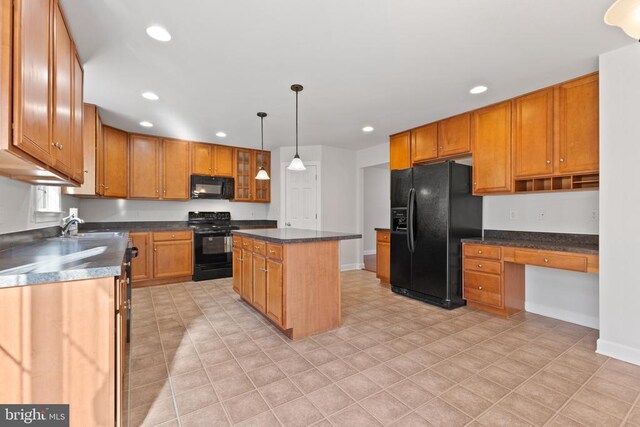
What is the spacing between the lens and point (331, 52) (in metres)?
2.37

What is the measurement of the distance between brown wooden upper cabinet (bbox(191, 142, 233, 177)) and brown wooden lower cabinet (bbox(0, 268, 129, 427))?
422 centimetres

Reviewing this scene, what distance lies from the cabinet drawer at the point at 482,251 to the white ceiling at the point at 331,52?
1.66 metres

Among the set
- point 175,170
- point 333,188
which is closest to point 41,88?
point 175,170

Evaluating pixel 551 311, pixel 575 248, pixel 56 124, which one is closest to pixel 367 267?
pixel 551 311

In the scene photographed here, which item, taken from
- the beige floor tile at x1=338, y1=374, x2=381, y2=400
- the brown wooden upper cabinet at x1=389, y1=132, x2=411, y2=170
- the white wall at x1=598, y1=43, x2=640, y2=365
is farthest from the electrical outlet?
the beige floor tile at x1=338, y1=374, x2=381, y2=400

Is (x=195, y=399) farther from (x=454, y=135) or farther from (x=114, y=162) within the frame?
(x=114, y=162)

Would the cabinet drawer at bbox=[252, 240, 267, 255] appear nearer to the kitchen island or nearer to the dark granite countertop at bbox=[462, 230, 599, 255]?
the kitchen island

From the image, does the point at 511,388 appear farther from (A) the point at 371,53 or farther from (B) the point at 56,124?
(B) the point at 56,124

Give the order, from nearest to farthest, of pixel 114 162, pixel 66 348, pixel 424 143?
pixel 66 348, pixel 424 143, pixel 114 162

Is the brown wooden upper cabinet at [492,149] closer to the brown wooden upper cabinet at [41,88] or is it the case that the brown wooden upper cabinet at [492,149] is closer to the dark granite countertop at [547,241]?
the dark granite countertop at [547,241]

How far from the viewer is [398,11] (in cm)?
189

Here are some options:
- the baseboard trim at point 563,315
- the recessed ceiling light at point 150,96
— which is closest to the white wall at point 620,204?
the baseboard trim at point 563,315

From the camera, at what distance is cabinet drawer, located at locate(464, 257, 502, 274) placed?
10.6 ft

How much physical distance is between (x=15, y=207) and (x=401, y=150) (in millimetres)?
4294
